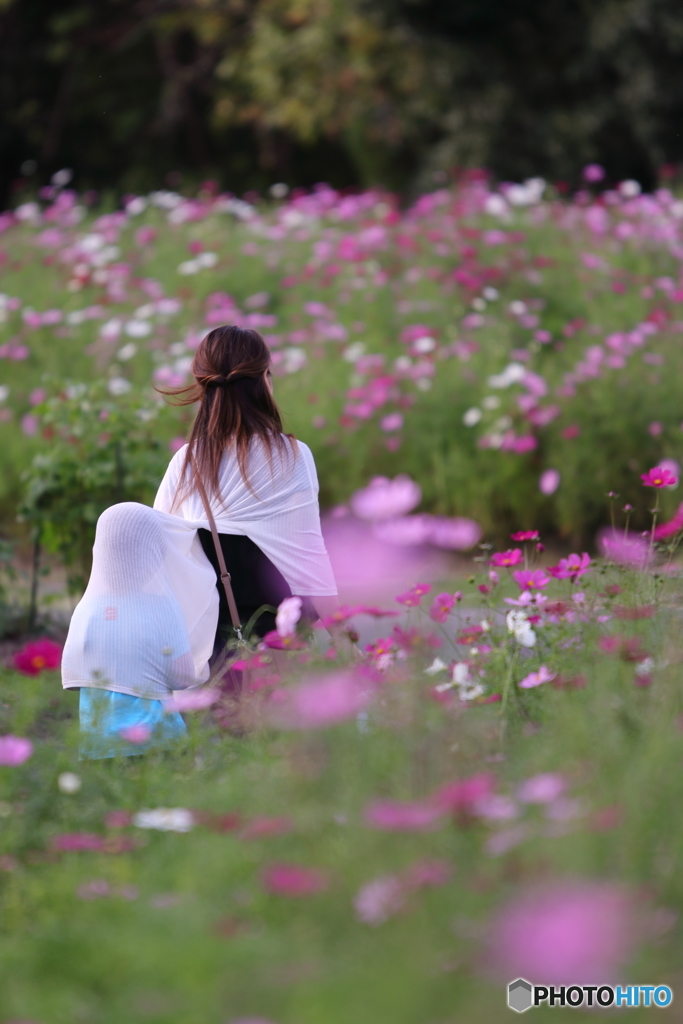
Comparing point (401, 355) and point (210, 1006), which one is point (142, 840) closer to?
point (210, 1006)

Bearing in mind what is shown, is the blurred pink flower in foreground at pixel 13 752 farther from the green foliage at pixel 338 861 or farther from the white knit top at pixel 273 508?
the white knit top at pixel 273 508

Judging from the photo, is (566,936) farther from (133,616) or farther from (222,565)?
(222,565)

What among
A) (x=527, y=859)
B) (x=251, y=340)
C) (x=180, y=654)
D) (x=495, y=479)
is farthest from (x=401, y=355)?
(x=527, y=859)

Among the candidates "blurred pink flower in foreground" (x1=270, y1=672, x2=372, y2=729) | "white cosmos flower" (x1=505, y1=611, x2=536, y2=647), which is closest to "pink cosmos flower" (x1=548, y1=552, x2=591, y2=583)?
"white cosmos flower" (x1=505, y1=611, x2=536, y2=647)

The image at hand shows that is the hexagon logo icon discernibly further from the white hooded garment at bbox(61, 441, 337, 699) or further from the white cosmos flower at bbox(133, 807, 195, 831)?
the white hooded garment at bbox(61, 441, 337, 699)

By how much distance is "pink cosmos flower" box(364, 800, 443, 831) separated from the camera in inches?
47.9

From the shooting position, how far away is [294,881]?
1219mm

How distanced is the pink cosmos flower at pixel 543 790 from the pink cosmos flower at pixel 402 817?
11 cm

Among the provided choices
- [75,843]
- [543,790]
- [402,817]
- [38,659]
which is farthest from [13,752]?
[543,790]

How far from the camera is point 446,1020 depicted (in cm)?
105

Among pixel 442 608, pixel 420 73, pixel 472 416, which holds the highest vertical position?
pixel 420 73

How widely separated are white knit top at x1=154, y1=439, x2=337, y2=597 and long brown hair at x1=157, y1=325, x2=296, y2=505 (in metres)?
0.02

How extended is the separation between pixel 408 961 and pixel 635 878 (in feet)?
0.93

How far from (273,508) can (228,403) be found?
272 mm
